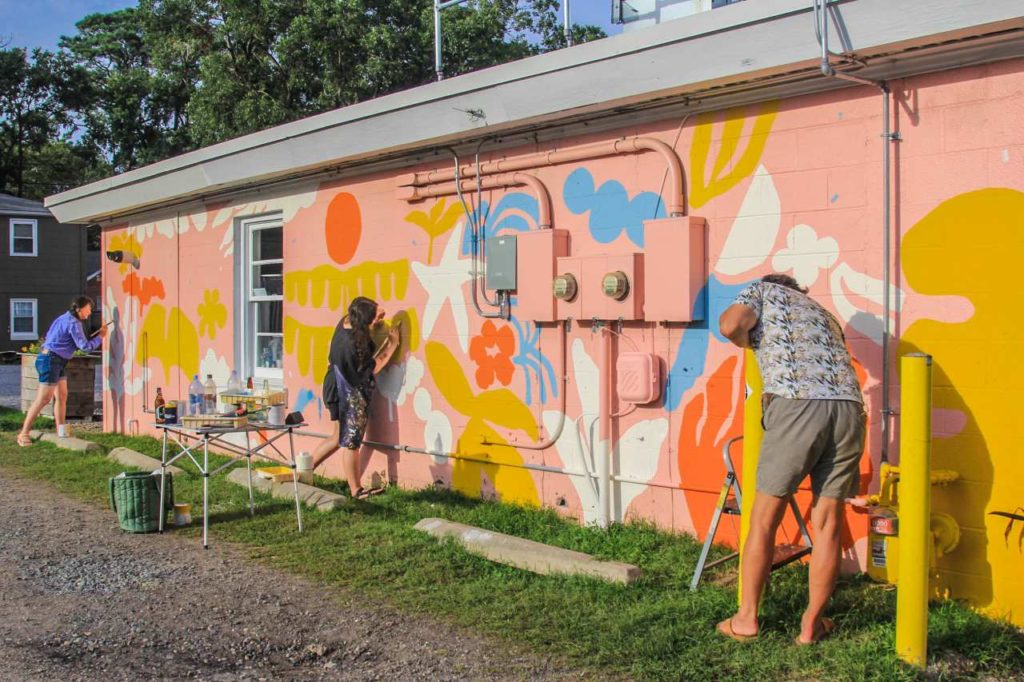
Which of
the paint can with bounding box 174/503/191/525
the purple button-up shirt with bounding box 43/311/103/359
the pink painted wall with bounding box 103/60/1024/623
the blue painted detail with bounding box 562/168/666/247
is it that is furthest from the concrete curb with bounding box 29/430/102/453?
the blue painted detail with bounding box 562/168/666/247

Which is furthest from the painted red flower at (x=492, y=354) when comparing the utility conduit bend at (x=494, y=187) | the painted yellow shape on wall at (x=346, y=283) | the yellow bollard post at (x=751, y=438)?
the yellow bollard post at (x=751, y=438)

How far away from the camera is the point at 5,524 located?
7.47 metres

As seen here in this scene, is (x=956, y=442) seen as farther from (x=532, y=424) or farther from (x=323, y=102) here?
(x=323, y=102)

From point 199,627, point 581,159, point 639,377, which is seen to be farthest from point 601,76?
point 199,627

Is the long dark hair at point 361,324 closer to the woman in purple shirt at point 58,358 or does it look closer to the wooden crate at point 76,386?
the woman in purple shirt at point 58,358

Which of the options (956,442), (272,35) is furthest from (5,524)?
(272,35)

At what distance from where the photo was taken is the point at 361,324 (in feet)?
26.1

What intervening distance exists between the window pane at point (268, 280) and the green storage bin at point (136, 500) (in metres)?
3.30

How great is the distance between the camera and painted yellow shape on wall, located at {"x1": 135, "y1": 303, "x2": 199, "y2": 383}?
11.1 metres

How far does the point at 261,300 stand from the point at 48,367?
3.25 m

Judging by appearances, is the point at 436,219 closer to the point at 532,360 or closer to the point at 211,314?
the point at 532,360

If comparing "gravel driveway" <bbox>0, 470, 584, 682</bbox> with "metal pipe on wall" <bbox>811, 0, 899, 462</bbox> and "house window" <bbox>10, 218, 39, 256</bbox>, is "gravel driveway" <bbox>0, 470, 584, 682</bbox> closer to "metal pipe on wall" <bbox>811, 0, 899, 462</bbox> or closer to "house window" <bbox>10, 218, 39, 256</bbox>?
"metal pipe on wall" <bbox>811, 0, 899, 462</bbox>

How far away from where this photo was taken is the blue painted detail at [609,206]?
6.39m

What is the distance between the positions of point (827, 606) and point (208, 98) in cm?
2264
